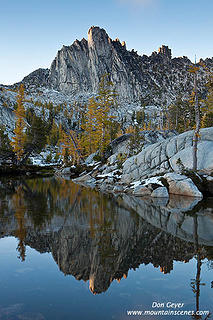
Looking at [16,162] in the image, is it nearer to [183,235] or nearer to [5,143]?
[5,143]

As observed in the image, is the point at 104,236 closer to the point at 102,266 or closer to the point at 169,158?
the point at 102,266

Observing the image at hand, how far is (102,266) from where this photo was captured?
577cm

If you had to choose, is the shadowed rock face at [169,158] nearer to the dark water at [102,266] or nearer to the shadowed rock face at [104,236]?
the shadowed rock face at [104,236]

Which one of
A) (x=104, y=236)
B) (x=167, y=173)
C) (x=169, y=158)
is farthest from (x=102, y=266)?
(x=169, y=158)

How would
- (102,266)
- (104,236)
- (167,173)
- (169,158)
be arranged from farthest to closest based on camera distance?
(169,158)
(167,173)
(104,236)
(102,266)

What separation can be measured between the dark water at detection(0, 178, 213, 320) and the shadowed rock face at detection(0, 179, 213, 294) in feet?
0.09

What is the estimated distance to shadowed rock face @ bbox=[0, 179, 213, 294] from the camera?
5938 millimetres

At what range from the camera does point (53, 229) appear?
9172 millimetres

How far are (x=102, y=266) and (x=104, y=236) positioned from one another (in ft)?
8.43

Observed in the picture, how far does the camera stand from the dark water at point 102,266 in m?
4.25

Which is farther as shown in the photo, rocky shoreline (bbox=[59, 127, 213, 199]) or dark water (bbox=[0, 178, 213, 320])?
rocky shoreline (bbox=[59, 127, 213, 199])

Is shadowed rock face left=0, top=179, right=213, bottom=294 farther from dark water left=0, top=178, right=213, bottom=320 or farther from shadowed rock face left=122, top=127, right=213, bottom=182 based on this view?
shadowed rock face left=122, top=127, right=213, bottom=182

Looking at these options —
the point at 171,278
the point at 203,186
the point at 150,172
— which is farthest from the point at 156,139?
the point at 171,278

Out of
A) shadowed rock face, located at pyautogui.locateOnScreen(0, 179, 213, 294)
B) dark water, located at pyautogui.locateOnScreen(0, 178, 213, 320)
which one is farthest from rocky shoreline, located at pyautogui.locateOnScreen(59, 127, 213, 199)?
dark water, located at pyautogui.locateOnScreen(0, 178, 213, 320)
